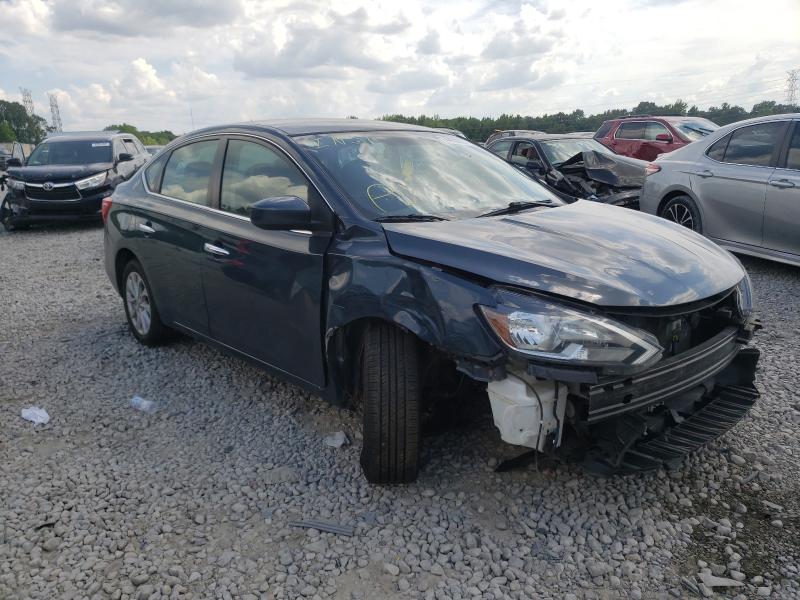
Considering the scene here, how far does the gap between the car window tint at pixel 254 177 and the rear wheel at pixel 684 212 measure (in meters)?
5.21

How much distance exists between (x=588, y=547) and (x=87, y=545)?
2077 millimetres

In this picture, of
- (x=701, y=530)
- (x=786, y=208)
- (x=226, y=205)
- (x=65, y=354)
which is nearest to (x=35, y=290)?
(x=65, y=354)

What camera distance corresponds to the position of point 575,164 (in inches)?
388

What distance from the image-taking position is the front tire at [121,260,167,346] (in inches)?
191

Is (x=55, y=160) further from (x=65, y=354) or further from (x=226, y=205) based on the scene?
(x=226, y=205)

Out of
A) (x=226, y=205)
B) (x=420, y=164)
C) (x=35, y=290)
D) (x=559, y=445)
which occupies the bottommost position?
(x=35, y=290)

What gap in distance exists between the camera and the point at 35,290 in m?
7.19

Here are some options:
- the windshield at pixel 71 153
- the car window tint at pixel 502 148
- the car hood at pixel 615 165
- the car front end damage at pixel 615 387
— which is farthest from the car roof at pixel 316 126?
the windshield at pixel 71 153

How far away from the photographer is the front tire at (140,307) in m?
4.86

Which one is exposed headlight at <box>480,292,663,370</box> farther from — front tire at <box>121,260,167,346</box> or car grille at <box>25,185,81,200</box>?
car grille at <box>25,185,81,200</box>

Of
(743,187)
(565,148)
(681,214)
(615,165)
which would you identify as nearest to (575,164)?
(615,165)

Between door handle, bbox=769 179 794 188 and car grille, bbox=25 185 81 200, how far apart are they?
10414 mm

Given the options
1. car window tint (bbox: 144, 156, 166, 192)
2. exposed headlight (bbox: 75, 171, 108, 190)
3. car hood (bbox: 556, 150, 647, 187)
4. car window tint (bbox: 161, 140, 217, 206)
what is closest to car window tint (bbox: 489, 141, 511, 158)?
car hood (bbox: 556, 150, 647, 187)

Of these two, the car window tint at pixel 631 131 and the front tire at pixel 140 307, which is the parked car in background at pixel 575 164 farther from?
the front tire at pixel 140 307
